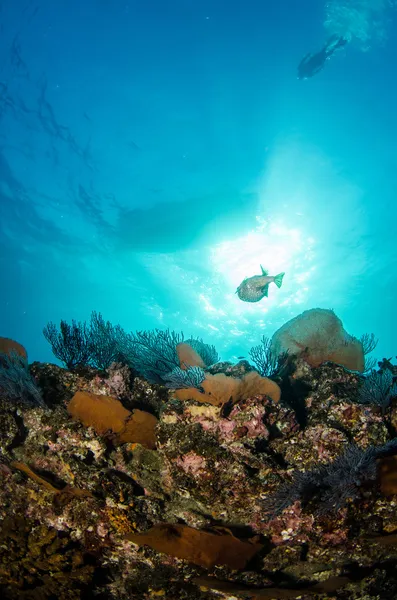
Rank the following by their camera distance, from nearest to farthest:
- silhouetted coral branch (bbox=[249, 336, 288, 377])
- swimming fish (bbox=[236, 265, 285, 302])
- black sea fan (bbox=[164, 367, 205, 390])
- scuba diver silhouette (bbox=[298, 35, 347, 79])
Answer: black sea fan (bbox=[164, 367, 205, 390]), silhouetted coral branch (bbox=[249, 336, 288, 377]), swimming fish (bbox=[236, 265, 285, 302]), scuba diver silhouette (bbox=[298, 35, 347, 79])

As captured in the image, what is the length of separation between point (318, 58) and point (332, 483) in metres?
19.0

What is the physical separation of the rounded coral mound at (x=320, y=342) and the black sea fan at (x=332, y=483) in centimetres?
271

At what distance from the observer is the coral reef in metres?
3.76

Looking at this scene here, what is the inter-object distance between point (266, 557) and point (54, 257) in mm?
39476

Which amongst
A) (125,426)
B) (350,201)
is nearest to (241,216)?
(350,201)

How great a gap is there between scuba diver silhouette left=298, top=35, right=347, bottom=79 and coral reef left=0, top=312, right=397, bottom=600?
17.2 metres

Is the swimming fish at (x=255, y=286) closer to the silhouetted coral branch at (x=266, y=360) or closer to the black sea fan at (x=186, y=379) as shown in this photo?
the silhouetted coral branch at (x=266, y=360)

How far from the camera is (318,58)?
1542 centimetres

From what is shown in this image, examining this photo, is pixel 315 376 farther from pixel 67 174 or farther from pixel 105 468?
pixel 67 174

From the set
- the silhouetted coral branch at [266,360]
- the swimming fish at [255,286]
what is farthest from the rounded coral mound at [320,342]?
the swimming fish at [255,286]

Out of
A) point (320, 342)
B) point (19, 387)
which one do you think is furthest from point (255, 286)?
point (19, 387)

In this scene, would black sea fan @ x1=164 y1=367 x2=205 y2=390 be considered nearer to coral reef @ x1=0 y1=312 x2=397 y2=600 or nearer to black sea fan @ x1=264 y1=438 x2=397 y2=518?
coral reef @ x1=0 y1=312 x2=397 y2=600

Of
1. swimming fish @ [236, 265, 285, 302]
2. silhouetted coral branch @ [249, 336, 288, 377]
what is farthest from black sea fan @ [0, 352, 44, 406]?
swimming fish @ [236, 265, 285, 302]

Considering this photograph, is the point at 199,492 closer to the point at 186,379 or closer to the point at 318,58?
the point at 186,379
